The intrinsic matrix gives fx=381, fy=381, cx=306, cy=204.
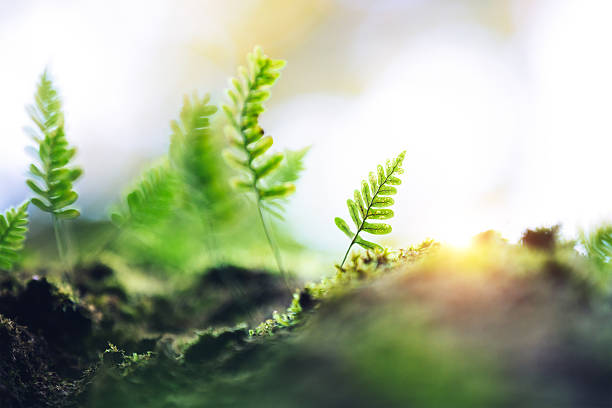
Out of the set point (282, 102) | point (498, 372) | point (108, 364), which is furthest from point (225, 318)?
point (282, 102)

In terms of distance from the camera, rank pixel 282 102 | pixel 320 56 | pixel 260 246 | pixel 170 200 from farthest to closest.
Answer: pixel 320 56
pixel 282 102
pixel 260 246
pixel 170 200

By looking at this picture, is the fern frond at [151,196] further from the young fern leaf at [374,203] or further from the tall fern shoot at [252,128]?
the young fern leaf at [374,203]

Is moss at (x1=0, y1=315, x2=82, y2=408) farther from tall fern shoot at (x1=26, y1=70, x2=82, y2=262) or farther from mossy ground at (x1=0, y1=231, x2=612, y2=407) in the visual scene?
tall fern shoot at (x1=26, y1=70, x2=82, y2=262)

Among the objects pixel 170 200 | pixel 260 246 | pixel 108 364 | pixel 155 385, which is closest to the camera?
pixel 155 385

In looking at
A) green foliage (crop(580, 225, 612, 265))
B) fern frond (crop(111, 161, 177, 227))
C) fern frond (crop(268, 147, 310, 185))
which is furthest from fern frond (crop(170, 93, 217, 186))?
green foliage (crop(580, 225, 612, 265))

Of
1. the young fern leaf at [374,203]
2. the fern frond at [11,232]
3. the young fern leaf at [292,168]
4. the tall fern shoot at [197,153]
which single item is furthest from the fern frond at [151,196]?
the young fern leaf at [374,203]

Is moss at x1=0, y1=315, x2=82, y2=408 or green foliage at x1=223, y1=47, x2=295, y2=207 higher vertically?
green foliage at x1=223, y1=47, x2=295, y2=207

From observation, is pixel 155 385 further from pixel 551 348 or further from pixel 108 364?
pixel 551 348
